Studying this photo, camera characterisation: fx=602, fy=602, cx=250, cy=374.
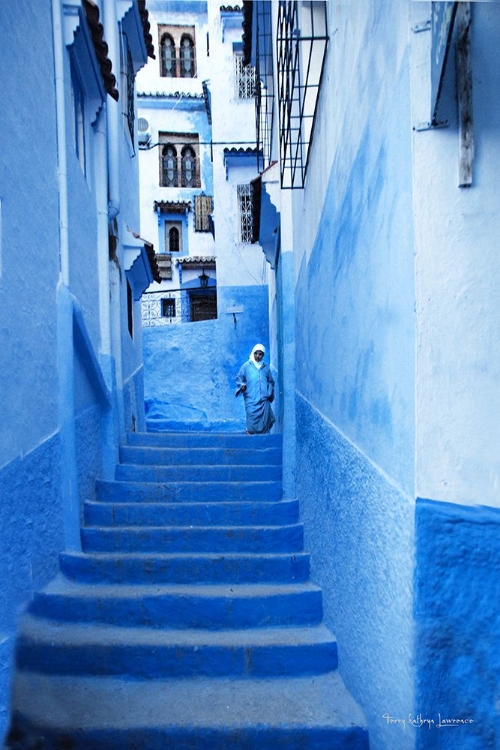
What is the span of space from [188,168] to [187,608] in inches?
845

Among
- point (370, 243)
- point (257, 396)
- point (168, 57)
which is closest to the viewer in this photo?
point (370, 243)

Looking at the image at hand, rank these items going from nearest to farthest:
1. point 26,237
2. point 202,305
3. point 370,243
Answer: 1. point 370,243
2. point 26,237
3. point 202,305

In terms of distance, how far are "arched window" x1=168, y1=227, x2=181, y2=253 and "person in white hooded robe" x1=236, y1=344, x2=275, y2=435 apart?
50.0 feet

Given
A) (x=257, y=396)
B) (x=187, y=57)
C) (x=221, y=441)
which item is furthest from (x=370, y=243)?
(x=187, y=57)

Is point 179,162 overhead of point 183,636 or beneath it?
overhead

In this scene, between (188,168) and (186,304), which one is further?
(188,168)

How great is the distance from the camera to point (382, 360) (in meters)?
2.36

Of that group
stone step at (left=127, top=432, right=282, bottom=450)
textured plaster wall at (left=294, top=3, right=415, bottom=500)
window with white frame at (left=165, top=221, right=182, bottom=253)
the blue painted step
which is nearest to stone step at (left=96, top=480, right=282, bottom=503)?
the blue painted step

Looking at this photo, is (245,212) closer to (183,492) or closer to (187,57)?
(187,57)

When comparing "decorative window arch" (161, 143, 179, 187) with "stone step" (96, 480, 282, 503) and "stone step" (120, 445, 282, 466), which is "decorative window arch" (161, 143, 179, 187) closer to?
"stone step" (120, 445, 282, 466)

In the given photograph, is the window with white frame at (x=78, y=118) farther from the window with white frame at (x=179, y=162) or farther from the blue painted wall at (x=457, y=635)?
the window with white frame at (x=179, y=162)

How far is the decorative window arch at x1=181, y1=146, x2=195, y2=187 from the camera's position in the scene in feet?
76.0

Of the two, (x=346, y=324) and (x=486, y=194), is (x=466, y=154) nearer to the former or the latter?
(x=486, y=194)

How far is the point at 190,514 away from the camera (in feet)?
17.1
